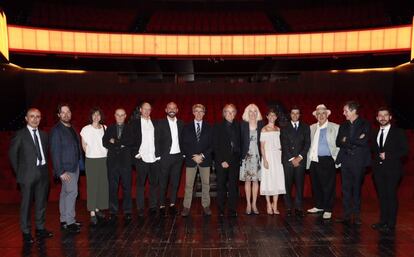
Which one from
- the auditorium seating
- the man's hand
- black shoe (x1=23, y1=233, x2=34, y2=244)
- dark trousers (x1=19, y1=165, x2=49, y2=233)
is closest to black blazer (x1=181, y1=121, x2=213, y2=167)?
the man's hand

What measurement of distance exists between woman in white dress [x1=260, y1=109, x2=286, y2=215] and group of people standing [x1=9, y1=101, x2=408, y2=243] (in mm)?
14

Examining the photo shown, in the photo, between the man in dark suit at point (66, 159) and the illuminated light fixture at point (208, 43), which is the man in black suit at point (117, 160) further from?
the illuminated light fixture at point (208, 43)

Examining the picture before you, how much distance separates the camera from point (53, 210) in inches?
203

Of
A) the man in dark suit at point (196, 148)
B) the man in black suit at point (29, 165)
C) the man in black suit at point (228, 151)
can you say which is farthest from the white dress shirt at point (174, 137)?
the man in black suit at point (29, 165)

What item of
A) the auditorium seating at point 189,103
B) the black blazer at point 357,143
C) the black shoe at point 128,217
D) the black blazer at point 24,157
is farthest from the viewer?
the auditorium seating at point 189,103

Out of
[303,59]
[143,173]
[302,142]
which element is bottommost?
[143,173]

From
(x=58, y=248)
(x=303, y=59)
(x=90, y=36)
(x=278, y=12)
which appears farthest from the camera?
(x=278, y=12)

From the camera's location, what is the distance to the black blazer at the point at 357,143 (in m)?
4.26

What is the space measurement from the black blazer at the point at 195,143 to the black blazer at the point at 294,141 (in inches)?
39.3

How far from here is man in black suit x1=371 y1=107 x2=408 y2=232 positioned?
4.02 m

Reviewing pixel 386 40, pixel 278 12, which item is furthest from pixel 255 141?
pixel 278 12

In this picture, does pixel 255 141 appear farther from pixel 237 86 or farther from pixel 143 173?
pixel 237 86

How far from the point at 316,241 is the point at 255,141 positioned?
5.03ft

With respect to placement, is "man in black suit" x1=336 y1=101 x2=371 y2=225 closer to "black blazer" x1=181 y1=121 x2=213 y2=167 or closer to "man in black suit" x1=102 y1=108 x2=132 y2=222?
"black blazer" x1=181 y1=121 x2=213 y2=167
